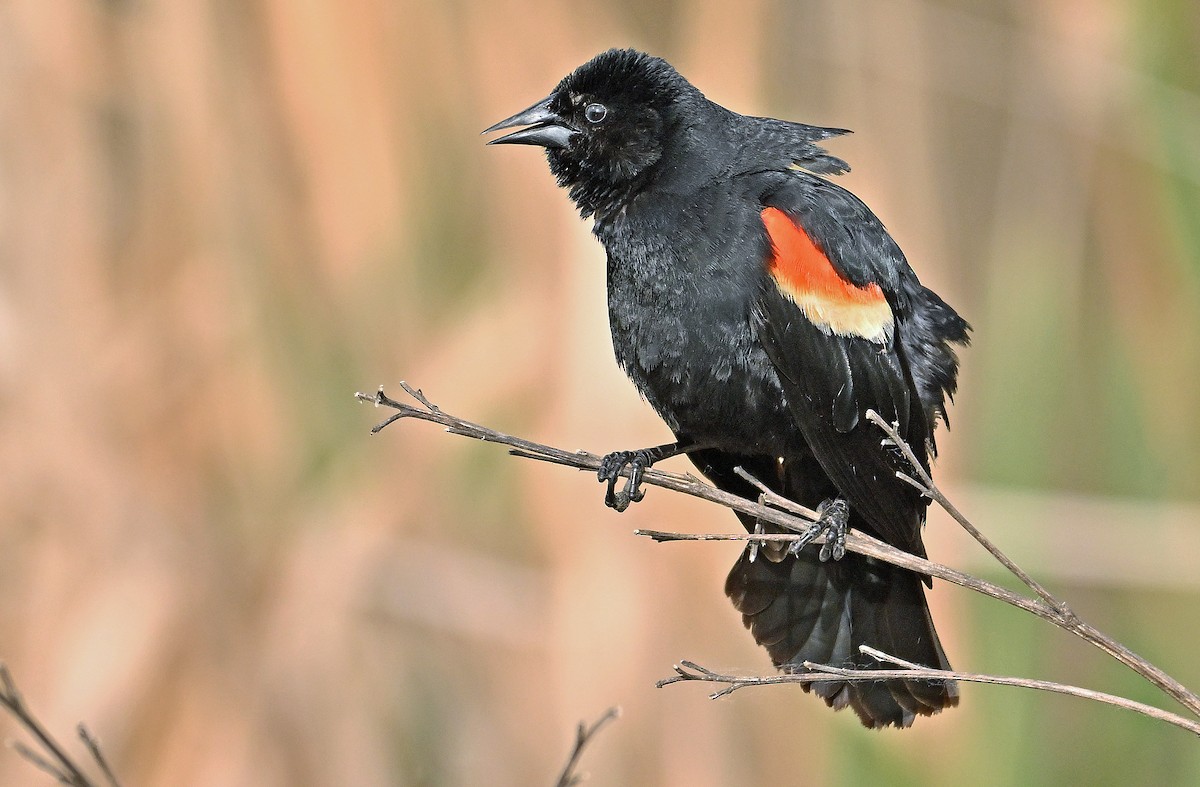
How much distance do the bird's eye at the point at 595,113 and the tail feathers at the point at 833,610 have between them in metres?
0.81

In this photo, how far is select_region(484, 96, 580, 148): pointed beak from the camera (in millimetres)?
2004

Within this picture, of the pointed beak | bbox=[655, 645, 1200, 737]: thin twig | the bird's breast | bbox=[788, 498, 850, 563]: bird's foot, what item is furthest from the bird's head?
bbox=[655, 645, 1200, 737]: thin twig

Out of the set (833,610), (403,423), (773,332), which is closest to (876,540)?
(773,332)

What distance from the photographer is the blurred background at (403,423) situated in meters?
2.37

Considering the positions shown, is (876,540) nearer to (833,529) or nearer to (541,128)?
(833,529)

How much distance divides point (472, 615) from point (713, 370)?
1.02 metres

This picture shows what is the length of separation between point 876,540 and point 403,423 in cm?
136

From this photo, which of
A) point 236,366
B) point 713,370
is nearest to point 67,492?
point 236,366

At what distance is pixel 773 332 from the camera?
1817mm

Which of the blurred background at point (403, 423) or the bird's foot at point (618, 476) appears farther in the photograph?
the blurred background at point (403, 423)

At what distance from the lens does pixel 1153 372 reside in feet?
9.21

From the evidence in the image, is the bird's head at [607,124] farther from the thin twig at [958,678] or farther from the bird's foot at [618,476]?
the thin twig at [958,678]

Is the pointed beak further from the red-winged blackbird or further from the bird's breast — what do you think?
the bird's breast

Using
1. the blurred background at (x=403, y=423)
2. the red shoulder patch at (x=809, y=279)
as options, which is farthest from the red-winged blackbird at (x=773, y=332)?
the blurred background at (x=403, y=423)
